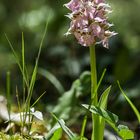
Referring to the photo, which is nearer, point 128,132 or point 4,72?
point 128,132

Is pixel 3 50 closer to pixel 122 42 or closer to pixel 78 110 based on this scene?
pixel 122 42

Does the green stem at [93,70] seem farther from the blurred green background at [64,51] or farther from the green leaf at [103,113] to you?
the blurred green background at [64,51]

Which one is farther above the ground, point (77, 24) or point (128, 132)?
point (77, 24)

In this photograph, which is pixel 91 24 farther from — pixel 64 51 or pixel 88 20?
pixel 64 51

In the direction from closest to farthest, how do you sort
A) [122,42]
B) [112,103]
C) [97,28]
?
1. [97,28]
2. [112,103]
3. [122,42]

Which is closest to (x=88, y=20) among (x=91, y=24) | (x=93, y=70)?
(x=91, y=24)

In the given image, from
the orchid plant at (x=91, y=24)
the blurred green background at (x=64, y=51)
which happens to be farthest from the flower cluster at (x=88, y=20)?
the blurred green background at (x=64, y=51)

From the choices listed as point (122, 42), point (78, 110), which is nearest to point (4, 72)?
point (122, 42)
